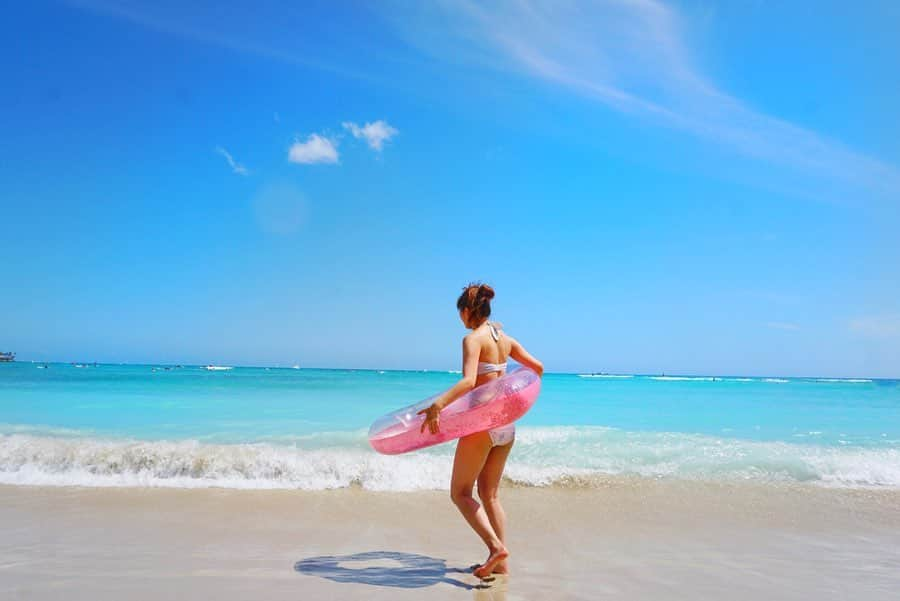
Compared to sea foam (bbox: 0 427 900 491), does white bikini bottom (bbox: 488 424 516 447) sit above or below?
above

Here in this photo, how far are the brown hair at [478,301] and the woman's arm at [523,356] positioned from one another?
0.26 metres

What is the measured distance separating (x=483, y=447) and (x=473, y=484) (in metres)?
0.25

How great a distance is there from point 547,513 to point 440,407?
273 cm

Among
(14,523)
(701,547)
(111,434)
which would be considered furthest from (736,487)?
(111,434)

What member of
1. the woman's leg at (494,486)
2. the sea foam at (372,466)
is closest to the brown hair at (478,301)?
the woman's leg at (494,486)

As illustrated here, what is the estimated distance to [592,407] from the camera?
18844 millimetres

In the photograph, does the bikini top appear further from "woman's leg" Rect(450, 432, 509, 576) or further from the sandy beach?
the sandy beach

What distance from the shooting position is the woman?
3.44m

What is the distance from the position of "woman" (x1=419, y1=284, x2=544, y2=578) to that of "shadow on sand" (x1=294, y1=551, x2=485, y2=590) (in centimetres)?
34

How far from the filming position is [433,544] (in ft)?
14.4

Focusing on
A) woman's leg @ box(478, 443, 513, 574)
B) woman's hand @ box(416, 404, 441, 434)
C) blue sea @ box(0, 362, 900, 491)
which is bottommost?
blue sea @ box(0, 362, 900, 491)

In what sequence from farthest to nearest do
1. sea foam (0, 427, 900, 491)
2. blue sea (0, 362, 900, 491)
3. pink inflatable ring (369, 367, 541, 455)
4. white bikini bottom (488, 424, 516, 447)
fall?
blue sea (0, 362, 900, 491), sea foam (0, 427, 900, 491), white bikini bottom (488, 424, 516, 447), pink inflatable ring (369, 367, 541, 455)

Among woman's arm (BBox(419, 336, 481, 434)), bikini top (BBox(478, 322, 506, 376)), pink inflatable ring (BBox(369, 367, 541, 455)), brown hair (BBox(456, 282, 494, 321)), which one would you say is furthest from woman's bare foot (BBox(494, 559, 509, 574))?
brown hair (BBox(456, 282, 494, 321))

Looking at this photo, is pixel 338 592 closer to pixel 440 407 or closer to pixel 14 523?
pixel 440 407
